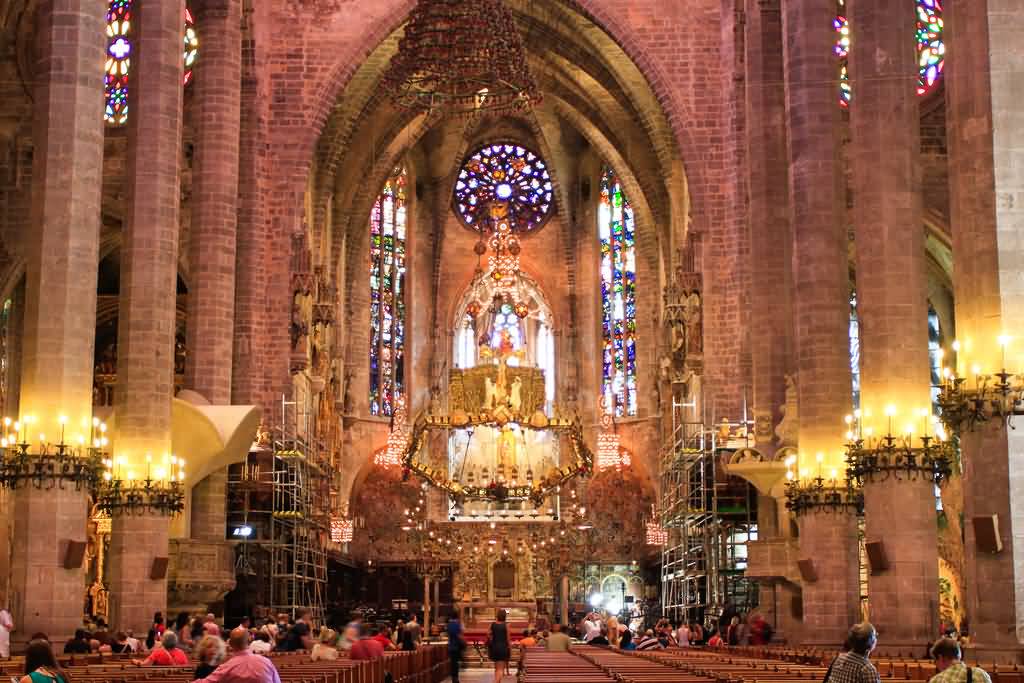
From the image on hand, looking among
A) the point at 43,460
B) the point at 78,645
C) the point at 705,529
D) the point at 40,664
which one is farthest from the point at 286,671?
the point at 705,529

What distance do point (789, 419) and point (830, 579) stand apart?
4641 mm

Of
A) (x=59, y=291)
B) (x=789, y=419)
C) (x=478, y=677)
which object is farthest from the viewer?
(x=478, y=677)

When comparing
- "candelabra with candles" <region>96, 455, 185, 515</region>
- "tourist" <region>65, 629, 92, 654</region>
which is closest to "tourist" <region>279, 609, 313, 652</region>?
"tourist" <region>65, 629, 92, 654</region>

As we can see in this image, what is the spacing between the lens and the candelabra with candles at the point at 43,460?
800 inches

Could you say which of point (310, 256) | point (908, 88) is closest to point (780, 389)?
point (908, 88)

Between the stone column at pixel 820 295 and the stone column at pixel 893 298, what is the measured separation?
3.29 metres

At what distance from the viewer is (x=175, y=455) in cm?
2667

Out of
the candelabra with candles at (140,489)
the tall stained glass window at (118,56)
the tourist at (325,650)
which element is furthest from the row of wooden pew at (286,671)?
the tall stained glass window at (118,56)

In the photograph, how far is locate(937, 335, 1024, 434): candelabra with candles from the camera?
16469mm

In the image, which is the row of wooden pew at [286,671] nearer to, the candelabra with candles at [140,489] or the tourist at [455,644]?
the tourist at [455,644]

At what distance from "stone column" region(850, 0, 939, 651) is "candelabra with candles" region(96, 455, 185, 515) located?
10.7 metres

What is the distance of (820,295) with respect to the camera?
Answer: 2491 cm

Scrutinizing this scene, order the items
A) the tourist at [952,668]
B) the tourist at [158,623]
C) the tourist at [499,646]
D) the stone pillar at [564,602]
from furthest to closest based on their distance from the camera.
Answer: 1. the stone pillar at [564,602]
2. the tourist at [499,646]
3. the tourist at [158,623]
4. the tourist at [952,668]

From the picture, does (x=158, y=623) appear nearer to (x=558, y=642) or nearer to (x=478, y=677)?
(x=558, y=642)
